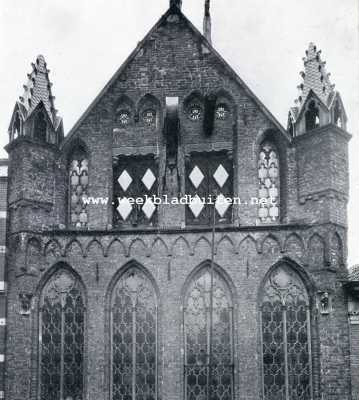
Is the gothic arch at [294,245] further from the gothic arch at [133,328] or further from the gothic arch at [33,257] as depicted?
the gothic arch at [33,257]

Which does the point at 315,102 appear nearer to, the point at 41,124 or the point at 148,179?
the point at 148,179

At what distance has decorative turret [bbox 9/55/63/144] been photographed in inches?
704

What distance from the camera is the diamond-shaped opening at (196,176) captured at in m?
17.7

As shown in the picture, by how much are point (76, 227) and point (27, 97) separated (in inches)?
142

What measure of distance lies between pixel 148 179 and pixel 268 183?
9.88 feet

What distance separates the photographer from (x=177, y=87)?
60.0ft

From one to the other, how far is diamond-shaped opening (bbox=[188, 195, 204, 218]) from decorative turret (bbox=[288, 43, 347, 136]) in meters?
2.89

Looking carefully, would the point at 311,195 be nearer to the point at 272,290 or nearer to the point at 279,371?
the point at 272,290

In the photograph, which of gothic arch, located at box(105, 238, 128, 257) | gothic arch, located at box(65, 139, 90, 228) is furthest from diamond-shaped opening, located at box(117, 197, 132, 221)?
gothic arch, located at box(65, 139, 90, 228)

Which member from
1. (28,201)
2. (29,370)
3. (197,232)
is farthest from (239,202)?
(29,370)

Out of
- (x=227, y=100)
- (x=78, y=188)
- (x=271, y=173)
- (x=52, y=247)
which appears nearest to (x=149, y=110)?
(x=227, y=100)

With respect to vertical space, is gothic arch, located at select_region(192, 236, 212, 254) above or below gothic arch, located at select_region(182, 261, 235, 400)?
above

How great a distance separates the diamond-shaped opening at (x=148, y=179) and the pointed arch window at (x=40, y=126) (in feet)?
9.09

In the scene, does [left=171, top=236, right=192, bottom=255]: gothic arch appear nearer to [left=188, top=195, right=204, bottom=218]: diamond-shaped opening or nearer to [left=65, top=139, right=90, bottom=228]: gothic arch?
[left=188, top=195, right=204, bottom=218]: diamond-shaped opening
